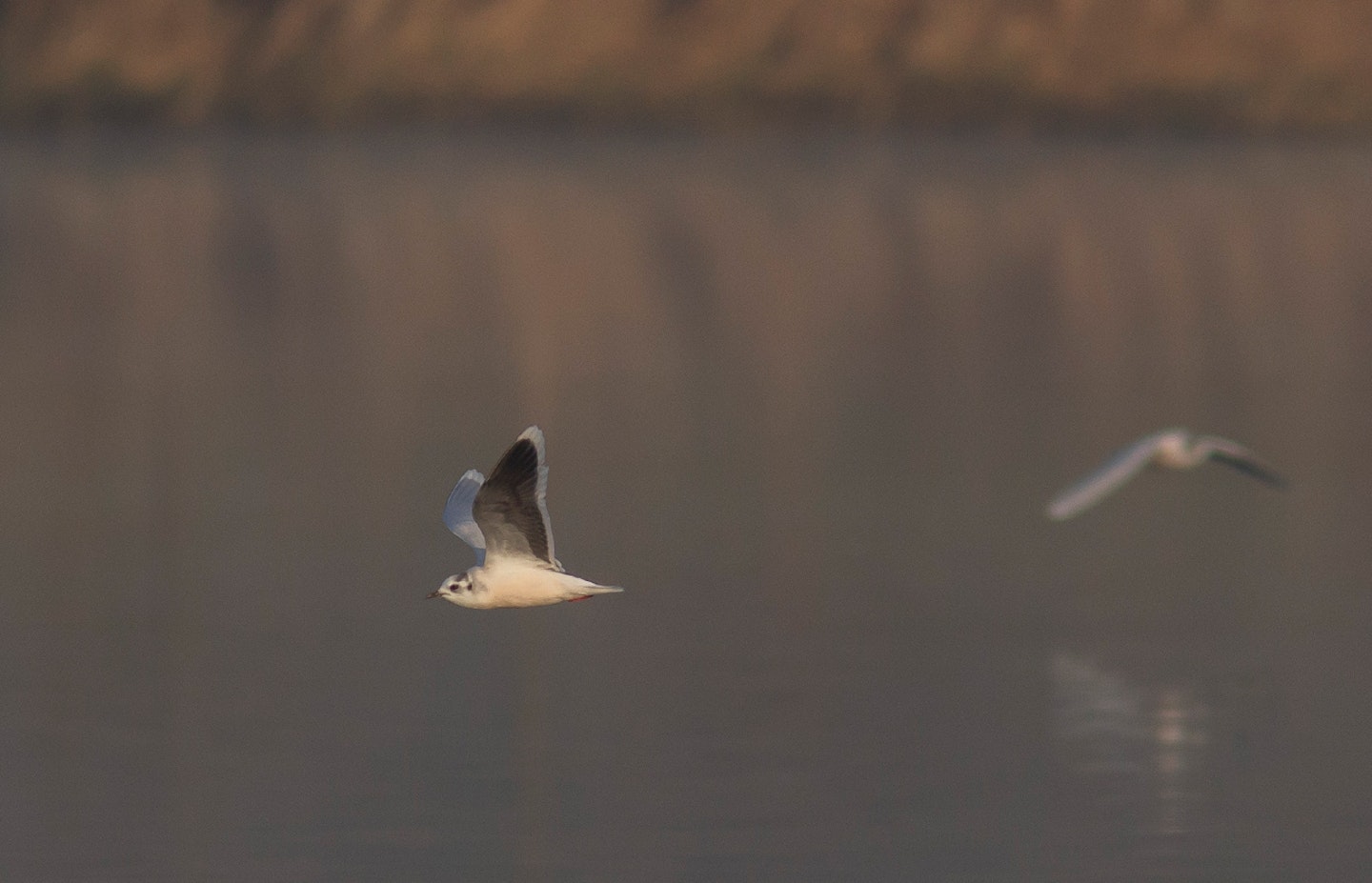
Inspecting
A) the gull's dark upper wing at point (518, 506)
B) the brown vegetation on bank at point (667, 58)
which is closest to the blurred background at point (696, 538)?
the gull's dark upper wing at point (518, 506)

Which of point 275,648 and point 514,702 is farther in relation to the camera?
point 275,648

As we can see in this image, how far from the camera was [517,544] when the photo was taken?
32.1 feet

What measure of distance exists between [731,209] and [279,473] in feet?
92.6

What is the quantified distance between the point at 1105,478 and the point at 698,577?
8.37 ft

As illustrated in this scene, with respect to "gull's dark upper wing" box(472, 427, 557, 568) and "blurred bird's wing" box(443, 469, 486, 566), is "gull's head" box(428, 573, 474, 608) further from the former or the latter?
"blurred bird's wing" box(443, 469, 486, 566)

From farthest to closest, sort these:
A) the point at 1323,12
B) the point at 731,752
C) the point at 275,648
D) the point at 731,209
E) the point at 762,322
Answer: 1. the point at 1323,12
2. the point at 731,209
3. the point at 762,322
4. the point at 275,648
5. the point at 731,752

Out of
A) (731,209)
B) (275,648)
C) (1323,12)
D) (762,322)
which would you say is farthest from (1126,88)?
(275,648)

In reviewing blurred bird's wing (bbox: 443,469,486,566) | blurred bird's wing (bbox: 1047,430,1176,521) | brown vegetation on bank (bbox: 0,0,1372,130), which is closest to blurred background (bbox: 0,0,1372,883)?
blurred bird's wing (bbox: 1047,430,1176,521)

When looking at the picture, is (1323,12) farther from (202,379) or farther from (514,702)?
(514,702)

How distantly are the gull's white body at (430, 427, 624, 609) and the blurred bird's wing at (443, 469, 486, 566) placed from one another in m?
0.49

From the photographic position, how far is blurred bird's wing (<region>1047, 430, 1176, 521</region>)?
14743 millimetres

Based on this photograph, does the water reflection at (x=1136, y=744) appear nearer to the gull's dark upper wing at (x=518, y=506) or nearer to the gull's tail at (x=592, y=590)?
the gull's tail at (x=592, y=590)

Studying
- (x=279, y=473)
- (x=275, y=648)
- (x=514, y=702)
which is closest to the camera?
(x=514, y=702)

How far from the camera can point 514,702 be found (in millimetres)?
12633
